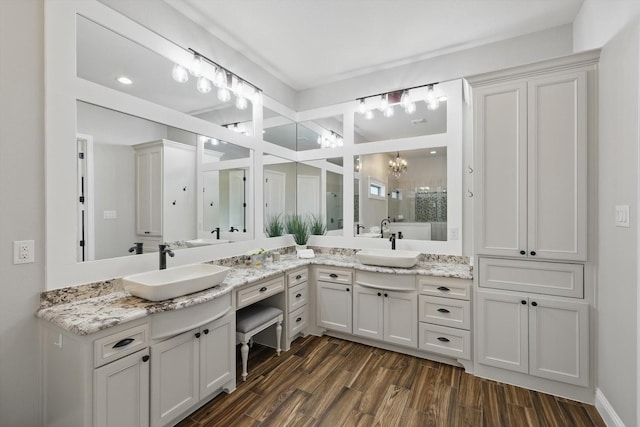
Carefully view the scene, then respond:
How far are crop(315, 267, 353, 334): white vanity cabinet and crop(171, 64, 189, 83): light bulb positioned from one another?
216 cm

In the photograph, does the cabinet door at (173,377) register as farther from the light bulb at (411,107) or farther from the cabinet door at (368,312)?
the light bulb at (411,107)

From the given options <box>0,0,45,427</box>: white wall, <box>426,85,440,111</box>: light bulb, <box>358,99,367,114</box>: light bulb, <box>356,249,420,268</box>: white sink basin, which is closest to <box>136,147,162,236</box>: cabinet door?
<box>0,0,45,427</box>: white wall

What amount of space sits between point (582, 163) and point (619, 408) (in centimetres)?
154

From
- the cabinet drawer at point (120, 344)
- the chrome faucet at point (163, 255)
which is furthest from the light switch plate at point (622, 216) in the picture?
the chrome faucet at point (163, 255)

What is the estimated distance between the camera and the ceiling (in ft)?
7.54

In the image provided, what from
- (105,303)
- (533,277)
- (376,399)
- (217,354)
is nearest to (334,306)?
(376,399)

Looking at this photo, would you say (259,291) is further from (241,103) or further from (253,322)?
(241,103)

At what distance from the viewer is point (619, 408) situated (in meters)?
1.72

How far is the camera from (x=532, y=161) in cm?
217

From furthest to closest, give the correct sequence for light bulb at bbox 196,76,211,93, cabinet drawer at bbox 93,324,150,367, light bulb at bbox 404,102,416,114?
light bulb at bbox 404,102,416,114
light bulb at bbox 196,76,211,93
cabinet drawer at bbox 93,324,150,367

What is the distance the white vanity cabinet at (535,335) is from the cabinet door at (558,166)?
15.1 inches

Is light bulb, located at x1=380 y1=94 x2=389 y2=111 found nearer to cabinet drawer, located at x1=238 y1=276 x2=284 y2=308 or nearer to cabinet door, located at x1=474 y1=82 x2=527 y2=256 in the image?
cabinet door, located at x1=474 y1=82 x2=527 y2=256

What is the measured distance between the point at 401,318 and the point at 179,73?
2.85 m

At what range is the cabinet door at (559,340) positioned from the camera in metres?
2.04
